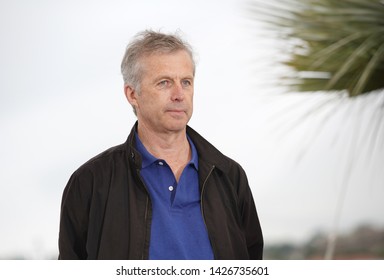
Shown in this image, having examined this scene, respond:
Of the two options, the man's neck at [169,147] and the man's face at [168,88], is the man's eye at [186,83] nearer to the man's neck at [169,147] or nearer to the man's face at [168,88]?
the man's face at [168,88]

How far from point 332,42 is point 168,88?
1.33 meters

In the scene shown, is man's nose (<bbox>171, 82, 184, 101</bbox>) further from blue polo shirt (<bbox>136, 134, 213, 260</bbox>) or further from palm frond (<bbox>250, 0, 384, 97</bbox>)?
palm frond (<bbox>250, 0, 384, 97</bbox>)

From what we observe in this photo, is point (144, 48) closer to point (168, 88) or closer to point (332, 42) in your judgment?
point (168, 88)

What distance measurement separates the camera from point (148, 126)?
1516 mm

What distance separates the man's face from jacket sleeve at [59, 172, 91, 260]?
0.82 ft

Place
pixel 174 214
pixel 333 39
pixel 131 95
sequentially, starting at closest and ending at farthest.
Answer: pixel 174 214
pixel 131 95
pixel 333 39

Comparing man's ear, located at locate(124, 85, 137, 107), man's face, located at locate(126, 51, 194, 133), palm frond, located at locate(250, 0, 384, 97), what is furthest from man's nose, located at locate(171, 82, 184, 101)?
palm frond, located at locate(250, 0, 384, 97)

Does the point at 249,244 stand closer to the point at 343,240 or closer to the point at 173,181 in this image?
the point at 173,181

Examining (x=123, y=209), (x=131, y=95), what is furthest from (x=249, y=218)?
(x=131, y=95)

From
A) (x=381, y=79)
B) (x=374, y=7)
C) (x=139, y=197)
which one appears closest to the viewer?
(x=139, y=197)

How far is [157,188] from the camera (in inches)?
57.1

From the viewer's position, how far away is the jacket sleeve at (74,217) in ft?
4.74
